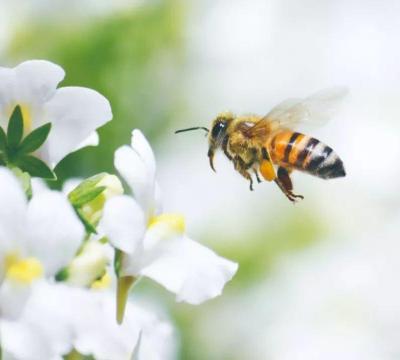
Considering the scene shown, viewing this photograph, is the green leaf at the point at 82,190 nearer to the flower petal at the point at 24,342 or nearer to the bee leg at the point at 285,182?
the flower petal at the point at 24,342

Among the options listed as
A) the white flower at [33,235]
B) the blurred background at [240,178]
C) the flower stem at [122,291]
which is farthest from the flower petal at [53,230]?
the blurred background at [240,178]

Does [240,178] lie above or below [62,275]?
below

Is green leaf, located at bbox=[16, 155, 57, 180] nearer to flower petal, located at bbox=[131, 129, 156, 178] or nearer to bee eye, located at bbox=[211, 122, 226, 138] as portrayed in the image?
flower petal, located at bbox=[131, 129, 156, 178]

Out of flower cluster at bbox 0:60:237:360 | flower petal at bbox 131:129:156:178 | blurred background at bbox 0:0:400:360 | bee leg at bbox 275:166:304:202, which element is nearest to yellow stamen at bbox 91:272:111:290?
flower cluster at bbox 0:60:237:360

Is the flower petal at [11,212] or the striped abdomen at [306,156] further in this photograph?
the striped abdomen at [306,156]

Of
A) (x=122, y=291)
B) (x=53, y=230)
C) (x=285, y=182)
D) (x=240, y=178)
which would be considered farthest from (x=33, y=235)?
(x=240, y=178)

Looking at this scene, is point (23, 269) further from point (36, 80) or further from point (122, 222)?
point (36, 80)
